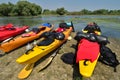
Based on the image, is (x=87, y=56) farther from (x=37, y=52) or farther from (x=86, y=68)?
(x=37, y=52)

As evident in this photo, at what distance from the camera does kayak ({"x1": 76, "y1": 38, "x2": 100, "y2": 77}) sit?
6.54m

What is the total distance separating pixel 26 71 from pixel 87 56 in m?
2.76

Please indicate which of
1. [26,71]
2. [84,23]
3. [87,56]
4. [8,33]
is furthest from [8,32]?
[84,23]

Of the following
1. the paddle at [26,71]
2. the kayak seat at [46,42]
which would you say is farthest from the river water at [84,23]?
the paddle at [26,71]

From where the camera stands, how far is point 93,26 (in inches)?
556

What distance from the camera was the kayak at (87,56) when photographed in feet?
21.5

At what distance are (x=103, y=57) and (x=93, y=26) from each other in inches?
235

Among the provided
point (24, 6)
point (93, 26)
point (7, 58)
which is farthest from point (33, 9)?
point (7, 58)

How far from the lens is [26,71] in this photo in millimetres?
7492

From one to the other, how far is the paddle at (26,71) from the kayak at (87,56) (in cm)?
216

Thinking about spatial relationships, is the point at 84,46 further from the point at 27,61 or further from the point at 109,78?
the point at 27,61

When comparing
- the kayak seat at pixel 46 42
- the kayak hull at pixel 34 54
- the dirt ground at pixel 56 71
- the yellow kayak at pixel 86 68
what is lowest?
the dirt ground at pixel 56 71

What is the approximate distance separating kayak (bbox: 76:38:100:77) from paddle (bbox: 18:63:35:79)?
216cm

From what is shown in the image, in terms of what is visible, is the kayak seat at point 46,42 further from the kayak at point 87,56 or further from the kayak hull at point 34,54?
the kayak at point 87,56
